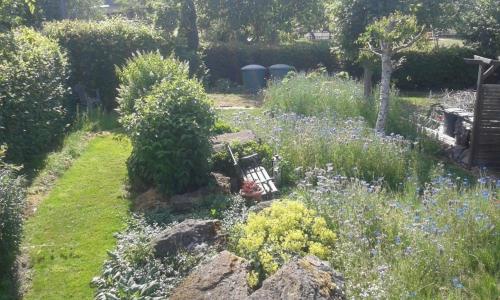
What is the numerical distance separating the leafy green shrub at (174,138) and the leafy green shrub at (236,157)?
414 mm

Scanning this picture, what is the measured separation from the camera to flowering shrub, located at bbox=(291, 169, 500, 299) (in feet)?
14.3

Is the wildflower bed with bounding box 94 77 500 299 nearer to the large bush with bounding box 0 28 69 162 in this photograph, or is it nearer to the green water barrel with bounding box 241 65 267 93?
the large bush with bounding box 0 28 69 162

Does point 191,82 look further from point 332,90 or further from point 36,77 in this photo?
point 332,90

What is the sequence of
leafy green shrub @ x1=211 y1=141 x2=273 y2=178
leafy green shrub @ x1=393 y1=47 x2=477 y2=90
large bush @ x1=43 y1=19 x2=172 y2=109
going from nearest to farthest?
leafy green shrub @ x1=211 y1=141 x2=273 y2=178, large bush @ x1=43 y1=19 x2=172 y2=109, leafy green shrub @ x1=393 y1=47 x2=477 y2=90

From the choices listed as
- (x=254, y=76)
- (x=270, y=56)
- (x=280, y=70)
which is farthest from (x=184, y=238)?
(x=270, y=56)

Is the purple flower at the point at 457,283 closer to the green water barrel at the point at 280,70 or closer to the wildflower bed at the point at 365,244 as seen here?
the wildflower bed at the point at 365,244

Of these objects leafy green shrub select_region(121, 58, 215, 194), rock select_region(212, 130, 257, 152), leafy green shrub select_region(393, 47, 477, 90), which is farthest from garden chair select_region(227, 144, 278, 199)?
leafy green shrub select_region(393, 47, 477, 90)

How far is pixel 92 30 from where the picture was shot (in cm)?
1404

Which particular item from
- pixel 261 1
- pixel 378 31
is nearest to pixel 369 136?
pixel 378 31

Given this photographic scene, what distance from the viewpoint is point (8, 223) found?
17.4 ft

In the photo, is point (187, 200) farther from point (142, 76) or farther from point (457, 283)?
point (457, 283)

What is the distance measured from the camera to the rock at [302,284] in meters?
3.79

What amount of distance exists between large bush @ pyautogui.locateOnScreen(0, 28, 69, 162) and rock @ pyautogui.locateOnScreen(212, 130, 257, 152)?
3.04 metres

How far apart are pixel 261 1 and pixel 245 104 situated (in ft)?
22.0
